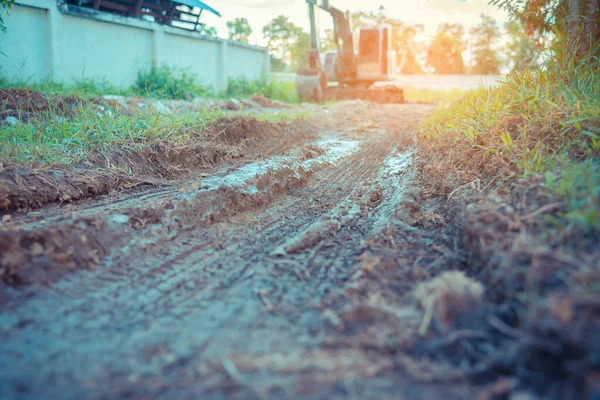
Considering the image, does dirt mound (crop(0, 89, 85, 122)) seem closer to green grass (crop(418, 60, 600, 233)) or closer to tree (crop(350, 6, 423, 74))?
green grass (crop(418, 60, 600, 233))

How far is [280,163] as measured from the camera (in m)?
5.09

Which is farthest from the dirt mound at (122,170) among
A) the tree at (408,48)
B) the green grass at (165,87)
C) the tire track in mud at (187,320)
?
the tree at (408,48)

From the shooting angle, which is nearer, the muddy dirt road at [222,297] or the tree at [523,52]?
the muddy dirt road at [222,297]

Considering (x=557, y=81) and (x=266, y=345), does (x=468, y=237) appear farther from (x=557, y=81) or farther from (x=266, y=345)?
(x=557, y=81)

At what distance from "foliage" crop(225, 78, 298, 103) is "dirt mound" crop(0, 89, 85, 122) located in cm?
802

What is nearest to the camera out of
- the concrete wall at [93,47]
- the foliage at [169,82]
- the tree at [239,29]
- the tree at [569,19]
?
the tree at [569,19]

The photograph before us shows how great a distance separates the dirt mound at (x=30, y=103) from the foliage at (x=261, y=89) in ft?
26.3

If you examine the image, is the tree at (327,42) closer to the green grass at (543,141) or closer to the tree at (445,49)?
the tree at (445,49)

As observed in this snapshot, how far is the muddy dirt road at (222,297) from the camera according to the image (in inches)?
68.9

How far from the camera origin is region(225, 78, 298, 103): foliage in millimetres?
15023

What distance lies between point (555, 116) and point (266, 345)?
339 centimetres

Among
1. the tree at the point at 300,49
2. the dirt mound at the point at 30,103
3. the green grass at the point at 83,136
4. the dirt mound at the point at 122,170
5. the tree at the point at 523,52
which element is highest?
the tree at the point at 300,49

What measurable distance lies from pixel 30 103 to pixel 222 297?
19.2ft

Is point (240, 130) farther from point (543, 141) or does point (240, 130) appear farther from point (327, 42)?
point (327, 42)
